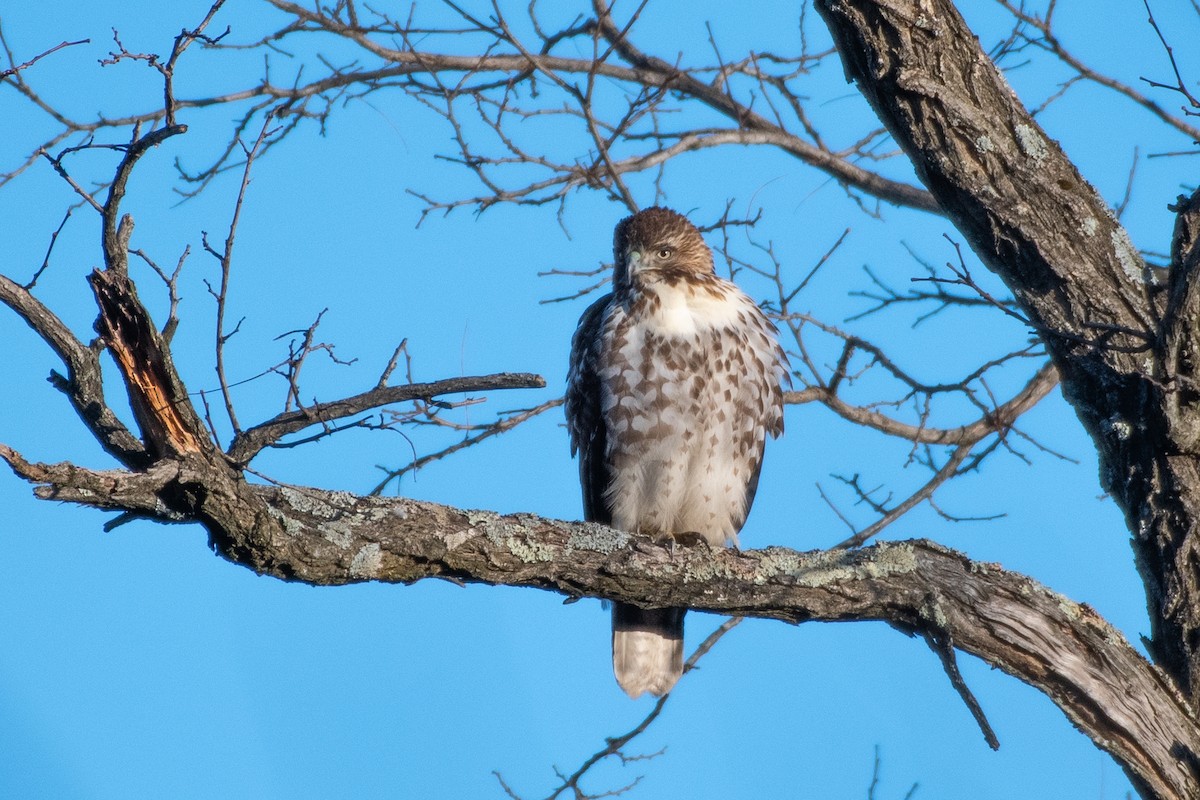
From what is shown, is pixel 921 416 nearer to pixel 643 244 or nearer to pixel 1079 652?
pixel 643 244

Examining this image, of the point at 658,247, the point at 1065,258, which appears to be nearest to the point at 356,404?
the point at 1065,258

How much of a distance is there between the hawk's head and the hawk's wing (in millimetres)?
180

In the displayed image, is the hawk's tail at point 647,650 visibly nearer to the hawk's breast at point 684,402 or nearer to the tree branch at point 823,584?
the hawk's breast at point 684,402

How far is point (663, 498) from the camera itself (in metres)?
4.57

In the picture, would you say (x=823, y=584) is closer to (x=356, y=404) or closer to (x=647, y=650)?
(x=356, y=404)

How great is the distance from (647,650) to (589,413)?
0.93 m

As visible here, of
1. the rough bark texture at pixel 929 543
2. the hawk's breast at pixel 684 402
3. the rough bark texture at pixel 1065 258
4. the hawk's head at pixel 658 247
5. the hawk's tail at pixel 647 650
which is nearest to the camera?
the rough bark texture at pixel 929 543

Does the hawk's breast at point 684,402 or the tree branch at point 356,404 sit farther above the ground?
the hawk's breast at point 684,402

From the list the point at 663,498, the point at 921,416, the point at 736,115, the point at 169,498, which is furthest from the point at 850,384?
the point at 169,498

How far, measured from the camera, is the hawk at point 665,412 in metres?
4.44

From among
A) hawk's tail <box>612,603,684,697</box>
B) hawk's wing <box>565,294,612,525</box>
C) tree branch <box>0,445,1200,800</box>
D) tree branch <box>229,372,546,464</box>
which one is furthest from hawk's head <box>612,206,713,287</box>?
tree branch <box>229,372,546,464</box>

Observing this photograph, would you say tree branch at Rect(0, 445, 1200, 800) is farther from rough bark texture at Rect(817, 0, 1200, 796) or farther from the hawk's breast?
the hawk's breast

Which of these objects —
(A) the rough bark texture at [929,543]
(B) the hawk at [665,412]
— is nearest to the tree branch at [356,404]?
(A) the rough bark texture at [929,543]

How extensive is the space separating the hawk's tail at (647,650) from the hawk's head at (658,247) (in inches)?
51.5
